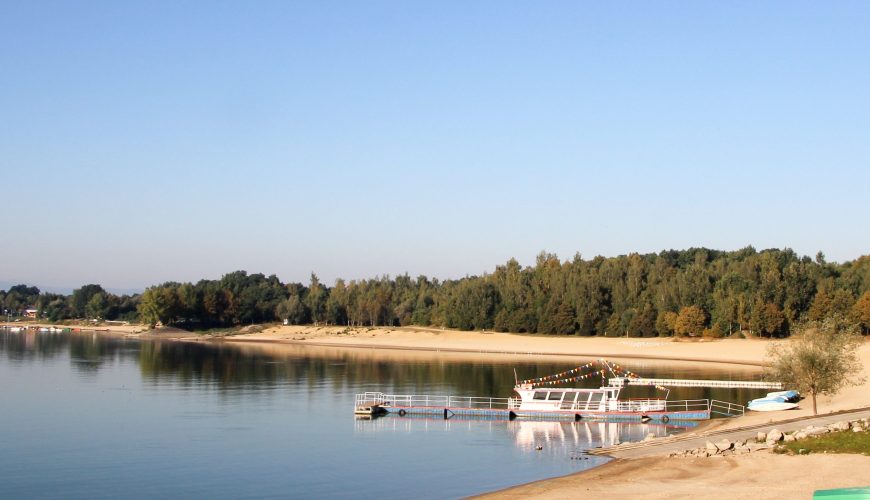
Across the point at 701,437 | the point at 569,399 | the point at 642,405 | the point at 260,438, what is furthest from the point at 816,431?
the point at 260,438

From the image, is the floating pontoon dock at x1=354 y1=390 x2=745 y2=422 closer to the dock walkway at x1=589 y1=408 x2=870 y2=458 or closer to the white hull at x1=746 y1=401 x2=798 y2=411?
the white hull at x1=746 y1=401 x2=798 y2=411

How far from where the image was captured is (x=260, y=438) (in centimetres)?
5138

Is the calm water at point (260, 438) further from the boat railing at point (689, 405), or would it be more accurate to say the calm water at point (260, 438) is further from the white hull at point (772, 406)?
the white hull at point (772, 406)

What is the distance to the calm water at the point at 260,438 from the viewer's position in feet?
128

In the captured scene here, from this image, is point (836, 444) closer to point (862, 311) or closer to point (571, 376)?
point (571, 376)

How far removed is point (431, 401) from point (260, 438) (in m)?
19.2

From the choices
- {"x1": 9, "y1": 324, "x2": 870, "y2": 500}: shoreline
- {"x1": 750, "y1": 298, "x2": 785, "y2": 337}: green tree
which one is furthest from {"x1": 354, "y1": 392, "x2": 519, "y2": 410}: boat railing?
{"x1": 750, "y1": 298, "x2": 785, "y2": 337}: green tree

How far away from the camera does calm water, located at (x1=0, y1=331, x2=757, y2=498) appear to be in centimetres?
3906

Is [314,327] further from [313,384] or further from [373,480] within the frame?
[373,480]

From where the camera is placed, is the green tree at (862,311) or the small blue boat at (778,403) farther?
the green tree at (862,311)

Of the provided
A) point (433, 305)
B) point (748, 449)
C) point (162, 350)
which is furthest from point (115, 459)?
point (433, 305)

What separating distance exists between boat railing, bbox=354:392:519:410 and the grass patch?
27.4 meters

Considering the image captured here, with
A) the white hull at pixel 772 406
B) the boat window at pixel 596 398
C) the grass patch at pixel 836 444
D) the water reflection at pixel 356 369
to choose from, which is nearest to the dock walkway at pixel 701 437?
the grass patch at pixel 836 444

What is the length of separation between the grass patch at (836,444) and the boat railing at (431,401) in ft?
90.0
